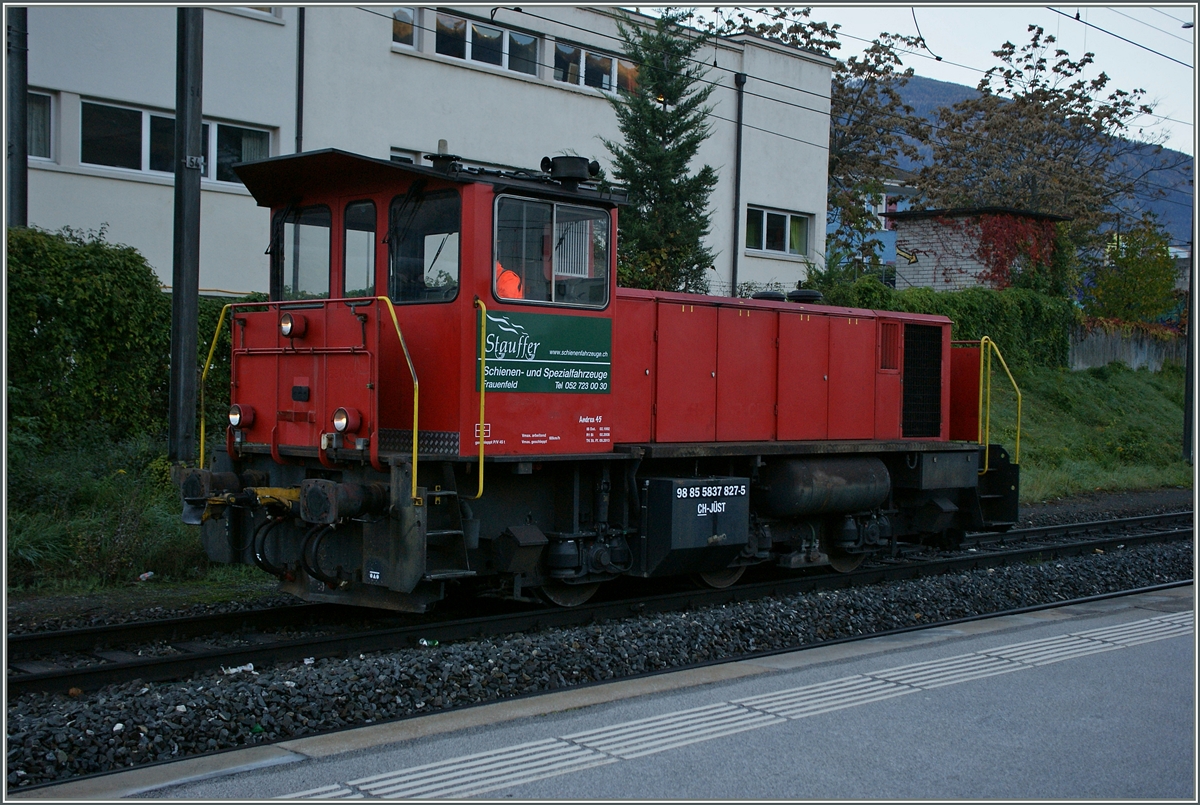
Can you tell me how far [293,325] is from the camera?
25.9ft

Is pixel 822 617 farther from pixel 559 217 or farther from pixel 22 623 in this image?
pixel 22 623

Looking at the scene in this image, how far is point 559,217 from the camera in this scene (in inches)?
318

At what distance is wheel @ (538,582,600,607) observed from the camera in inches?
341

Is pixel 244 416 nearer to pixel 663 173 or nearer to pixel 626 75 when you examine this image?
pixel 663 173

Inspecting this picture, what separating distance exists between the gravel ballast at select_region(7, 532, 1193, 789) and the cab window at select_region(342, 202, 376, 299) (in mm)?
2832

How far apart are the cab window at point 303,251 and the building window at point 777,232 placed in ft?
59.2

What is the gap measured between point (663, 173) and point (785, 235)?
26.5 ft

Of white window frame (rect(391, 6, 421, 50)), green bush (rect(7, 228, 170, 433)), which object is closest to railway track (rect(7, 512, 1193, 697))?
green bush (rect(7, 228, 170, 433))

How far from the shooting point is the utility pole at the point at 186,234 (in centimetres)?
1052

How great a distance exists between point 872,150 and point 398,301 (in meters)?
34.4

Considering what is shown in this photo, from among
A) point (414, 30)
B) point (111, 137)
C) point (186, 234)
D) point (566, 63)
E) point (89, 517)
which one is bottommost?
point (89, 517)

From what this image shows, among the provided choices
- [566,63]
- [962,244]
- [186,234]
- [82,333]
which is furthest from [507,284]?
[962,244]

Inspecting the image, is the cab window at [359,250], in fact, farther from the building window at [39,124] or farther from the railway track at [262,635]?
the building window at [39,124]

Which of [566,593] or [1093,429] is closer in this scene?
[566,593]
